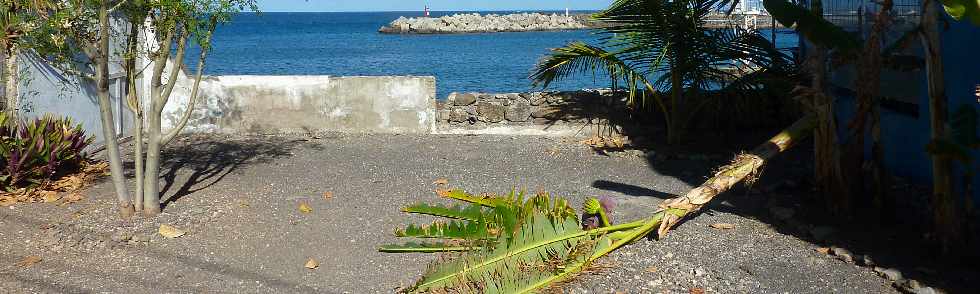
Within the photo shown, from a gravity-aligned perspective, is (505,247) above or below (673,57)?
below

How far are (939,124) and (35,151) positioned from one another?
8249 millimetres

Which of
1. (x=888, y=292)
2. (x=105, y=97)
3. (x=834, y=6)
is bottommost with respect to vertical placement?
(x=888, y=292)

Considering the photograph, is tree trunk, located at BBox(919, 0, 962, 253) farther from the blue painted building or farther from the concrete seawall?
the concrete seawall

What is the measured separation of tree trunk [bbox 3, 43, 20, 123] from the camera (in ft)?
36.3

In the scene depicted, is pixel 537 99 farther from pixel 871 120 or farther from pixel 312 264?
pixel 312 264

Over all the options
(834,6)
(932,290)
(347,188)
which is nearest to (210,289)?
(347,188)

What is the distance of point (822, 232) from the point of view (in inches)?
317

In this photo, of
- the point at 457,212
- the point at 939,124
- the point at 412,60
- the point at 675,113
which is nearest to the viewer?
the point at 457,212

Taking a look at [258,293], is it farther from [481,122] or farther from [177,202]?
[481,122]

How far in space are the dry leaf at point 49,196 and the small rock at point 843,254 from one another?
23.0 ft

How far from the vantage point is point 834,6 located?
39.4ft

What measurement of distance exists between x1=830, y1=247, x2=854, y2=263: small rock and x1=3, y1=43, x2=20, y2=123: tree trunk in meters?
8.50

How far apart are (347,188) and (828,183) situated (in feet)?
15.5

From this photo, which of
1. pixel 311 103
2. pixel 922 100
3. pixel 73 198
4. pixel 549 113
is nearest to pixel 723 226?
pixel 922 100
